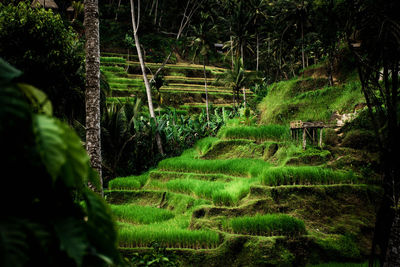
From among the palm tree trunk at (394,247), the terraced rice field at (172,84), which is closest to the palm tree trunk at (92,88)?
the palm tree trunk at (394,247)

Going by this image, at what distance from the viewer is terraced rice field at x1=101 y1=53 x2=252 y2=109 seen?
846 inches

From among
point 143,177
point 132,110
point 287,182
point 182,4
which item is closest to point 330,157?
point 287,182

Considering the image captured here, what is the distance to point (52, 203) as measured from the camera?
0.96 m

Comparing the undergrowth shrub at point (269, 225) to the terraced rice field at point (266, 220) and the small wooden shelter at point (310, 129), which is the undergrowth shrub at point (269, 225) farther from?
the small wooden shelter at point (310, 129)

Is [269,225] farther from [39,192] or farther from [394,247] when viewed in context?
[39,192]

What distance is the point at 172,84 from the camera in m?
25.8

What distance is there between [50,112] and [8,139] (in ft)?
0.55

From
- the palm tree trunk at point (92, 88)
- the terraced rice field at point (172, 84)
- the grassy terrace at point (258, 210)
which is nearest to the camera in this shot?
the palm tree trunk at point (92, 88)

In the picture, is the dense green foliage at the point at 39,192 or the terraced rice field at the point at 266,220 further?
the terraced rice field at the point at 266,220

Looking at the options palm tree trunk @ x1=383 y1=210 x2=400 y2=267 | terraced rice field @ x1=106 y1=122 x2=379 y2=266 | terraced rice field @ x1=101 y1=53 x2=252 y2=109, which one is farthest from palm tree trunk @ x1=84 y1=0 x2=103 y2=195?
terraced rice field @ x1=101 y1=53 x2=252 y2=109

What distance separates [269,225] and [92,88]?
134 inches

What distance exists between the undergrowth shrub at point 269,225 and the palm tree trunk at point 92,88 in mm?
2361

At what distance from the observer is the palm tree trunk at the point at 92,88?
15.0ft

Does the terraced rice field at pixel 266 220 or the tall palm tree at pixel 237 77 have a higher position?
the tall palm tree at pixel 237 77
